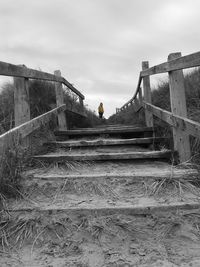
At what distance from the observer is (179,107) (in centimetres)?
408

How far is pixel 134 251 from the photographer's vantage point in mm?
2219

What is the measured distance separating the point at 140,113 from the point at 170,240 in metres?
5.81

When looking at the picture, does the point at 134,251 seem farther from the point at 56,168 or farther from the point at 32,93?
the point at 32,93

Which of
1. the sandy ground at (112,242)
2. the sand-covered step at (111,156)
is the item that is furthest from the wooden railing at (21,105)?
the sandy ground at (112,242)

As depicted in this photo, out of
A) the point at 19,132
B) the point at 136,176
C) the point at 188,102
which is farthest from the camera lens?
the point at 188,102

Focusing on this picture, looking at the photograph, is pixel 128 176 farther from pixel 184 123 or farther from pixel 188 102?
pixel 188 102

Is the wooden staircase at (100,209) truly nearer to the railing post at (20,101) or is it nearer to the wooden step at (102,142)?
the railing post at (20,101)

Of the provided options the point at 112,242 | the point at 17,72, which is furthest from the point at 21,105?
the point at 112,242

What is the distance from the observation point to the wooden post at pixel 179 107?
3892 millimetres

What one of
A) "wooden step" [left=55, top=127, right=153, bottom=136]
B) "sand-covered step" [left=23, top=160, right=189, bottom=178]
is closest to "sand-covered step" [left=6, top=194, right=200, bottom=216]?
"sand-covered step" [left=23, top=160, right=189, bottom=178]

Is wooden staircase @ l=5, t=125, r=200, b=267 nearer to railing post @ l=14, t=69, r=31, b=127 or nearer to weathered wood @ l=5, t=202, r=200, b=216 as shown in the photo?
weathered wood @ l=5, t=202, r=200, b=216

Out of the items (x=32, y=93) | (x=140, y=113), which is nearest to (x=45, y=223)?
(x=32, y=93)

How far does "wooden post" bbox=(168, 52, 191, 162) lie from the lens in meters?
3.89

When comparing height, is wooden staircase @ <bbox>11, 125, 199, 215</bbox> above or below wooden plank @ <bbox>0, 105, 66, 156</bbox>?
below
